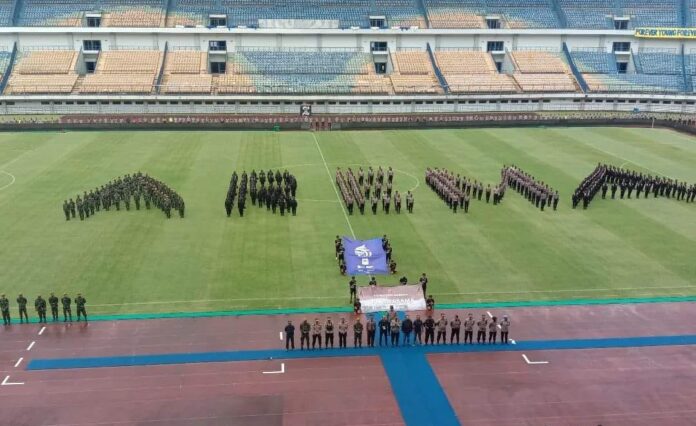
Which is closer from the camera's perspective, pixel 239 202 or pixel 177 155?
pixel 239 202

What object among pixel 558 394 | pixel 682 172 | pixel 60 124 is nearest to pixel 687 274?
pixel 558 394

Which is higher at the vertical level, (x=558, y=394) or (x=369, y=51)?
(x=369, y=51)

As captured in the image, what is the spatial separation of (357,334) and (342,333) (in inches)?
15.1

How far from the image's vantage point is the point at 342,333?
51.1 feet

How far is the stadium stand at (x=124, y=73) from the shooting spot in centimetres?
5659

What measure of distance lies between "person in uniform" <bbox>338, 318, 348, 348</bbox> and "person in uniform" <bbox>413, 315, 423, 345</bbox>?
1741 millimetres

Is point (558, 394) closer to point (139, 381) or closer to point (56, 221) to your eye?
point (139, 381)

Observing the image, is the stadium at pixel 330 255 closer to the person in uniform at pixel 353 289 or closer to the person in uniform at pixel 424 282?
the person in uniform at pixel 424 282

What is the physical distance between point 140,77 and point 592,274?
49.0m

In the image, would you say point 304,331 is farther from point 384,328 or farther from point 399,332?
point 399,332

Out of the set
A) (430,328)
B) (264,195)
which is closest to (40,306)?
(430,328)

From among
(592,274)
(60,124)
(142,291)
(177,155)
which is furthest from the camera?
(60,124)

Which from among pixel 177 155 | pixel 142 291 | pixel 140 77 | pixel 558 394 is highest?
pixel 140 77

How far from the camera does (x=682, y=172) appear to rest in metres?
34.3
